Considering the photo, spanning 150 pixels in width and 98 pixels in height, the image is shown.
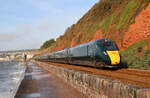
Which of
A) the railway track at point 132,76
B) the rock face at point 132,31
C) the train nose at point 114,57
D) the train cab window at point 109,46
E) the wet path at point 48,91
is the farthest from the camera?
the rock face at point 132,31

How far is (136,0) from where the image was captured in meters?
28.3

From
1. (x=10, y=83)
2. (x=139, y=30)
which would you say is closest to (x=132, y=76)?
(x=139, y=30)

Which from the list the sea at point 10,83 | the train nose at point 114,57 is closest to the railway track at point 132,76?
the train nose at point 114,57

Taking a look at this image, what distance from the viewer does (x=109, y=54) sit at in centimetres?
1505

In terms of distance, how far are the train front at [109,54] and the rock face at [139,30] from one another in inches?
339

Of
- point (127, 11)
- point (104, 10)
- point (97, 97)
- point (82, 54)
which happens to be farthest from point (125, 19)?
point (97, 97)

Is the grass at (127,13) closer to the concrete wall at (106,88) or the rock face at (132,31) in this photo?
the rock face at (132,31)

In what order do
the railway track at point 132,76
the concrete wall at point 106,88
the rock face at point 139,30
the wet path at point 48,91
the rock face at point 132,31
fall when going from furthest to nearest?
the rock face at point 139,30 < the rock face at point 132,31 < the wet path at point 48,91 < the railway track at point 132,76 < the concrete wall at point 106,88

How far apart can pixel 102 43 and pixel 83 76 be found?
6.42 meters

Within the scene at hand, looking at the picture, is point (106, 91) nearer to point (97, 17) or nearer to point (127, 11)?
point (127, 11)

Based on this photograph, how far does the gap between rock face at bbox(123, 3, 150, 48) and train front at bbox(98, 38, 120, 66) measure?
8.62 m

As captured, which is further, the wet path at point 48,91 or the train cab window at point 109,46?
the train cab window at point 109,46

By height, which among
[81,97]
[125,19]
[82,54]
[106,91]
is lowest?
[81,97]

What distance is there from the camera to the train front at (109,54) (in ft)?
48.3
